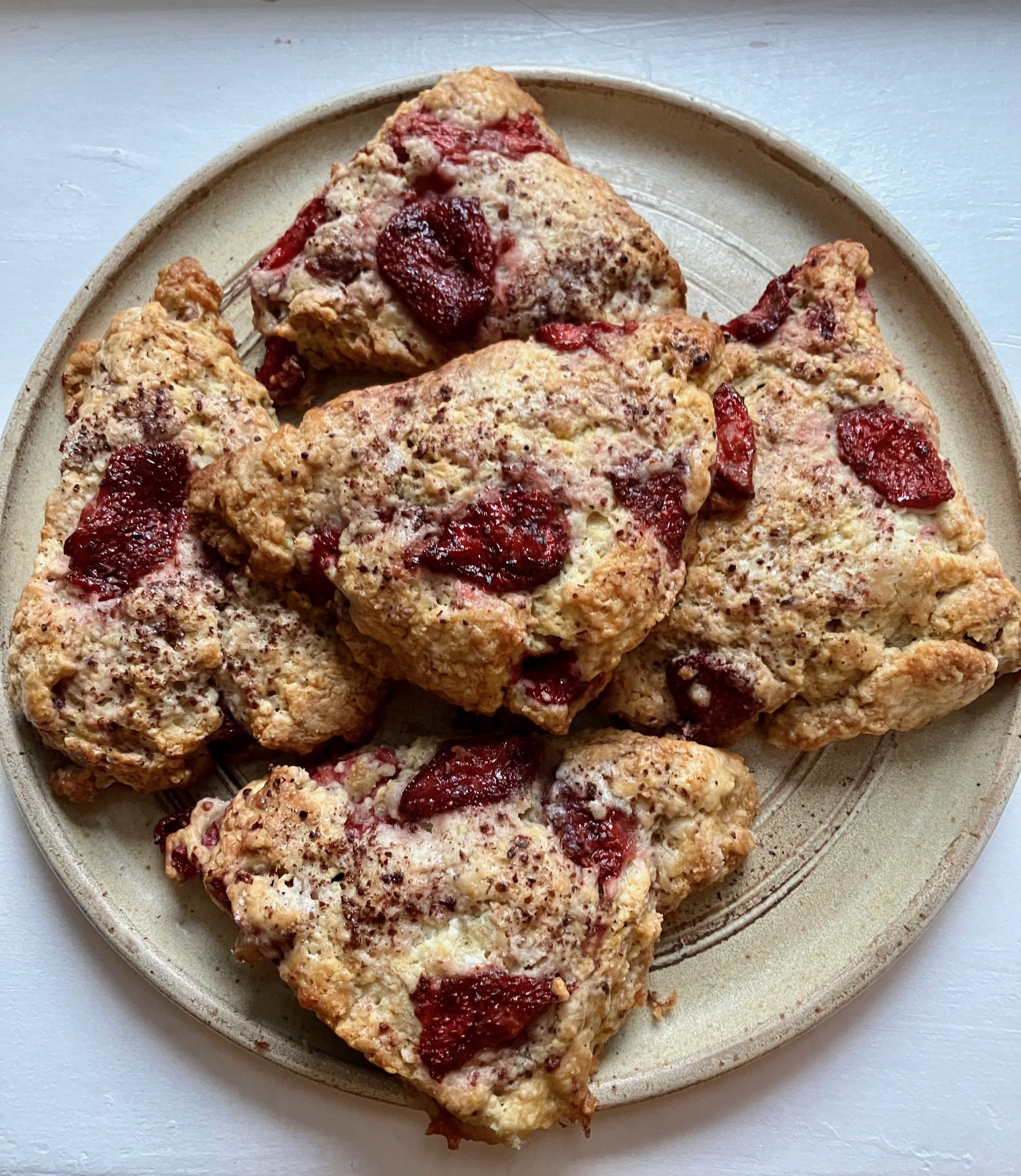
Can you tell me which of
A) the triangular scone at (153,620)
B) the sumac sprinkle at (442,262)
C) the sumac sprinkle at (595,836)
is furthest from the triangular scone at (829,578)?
the triangular scone at (153,620)

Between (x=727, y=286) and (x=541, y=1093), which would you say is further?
(x=727, y=286)

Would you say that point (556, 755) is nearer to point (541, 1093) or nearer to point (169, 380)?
point (541, 1093)

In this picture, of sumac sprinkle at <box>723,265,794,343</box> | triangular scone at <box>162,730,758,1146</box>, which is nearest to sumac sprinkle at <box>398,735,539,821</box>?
triangular scone at <box>162,730,758,1146</box>

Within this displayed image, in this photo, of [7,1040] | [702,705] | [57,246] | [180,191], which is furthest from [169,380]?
[7,1040]

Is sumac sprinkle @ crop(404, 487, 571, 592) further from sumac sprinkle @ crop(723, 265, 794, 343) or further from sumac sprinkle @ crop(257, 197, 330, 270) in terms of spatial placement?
sumac sprinkle @ crop(257, 197, 330, 270)

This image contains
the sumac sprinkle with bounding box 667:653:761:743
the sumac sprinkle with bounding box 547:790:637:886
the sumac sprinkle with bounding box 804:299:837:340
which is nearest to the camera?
the sumac sprinkle with bounding box 547:790:637:886

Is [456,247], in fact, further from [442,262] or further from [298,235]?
[298,235]

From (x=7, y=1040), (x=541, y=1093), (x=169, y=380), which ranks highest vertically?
(x=169, y=380)
